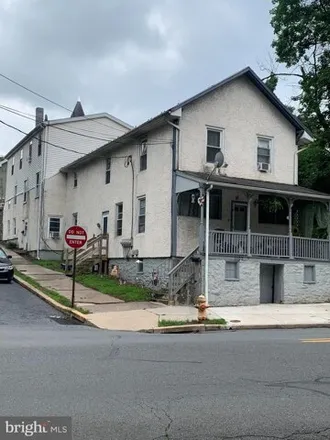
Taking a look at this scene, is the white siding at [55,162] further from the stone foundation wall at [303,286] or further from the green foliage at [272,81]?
the stone foundation wall at [303,286]

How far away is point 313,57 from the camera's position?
86.7 feet

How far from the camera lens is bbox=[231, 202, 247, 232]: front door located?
2181 centimetres

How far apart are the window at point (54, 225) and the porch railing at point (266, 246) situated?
15.8m

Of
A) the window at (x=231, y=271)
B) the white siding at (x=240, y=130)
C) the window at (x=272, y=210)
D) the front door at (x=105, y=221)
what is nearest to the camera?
the window at (x=231, y=271)

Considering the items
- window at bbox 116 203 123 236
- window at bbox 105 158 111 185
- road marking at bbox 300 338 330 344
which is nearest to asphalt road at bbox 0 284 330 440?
road marking at bbox 300 338 330 344

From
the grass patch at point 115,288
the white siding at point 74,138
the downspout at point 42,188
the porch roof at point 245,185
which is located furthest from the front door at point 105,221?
the white siding at point 74,138

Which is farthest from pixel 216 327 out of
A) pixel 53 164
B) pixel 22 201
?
pixel 22 201

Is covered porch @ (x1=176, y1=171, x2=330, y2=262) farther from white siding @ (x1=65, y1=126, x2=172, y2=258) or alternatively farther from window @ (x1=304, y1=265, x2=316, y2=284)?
white siding @ (x1=65, y1=126, x2=172, y2=258)

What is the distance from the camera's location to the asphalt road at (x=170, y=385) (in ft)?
17.3

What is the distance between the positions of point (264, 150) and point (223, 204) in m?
3.25

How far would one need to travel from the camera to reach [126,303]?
1759 cm

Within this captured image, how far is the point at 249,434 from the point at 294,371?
3.06 m

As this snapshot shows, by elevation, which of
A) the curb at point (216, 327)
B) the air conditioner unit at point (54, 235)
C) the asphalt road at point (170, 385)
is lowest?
the curb at point (216, 327)

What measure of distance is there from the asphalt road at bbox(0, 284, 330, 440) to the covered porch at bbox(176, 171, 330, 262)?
785cm
